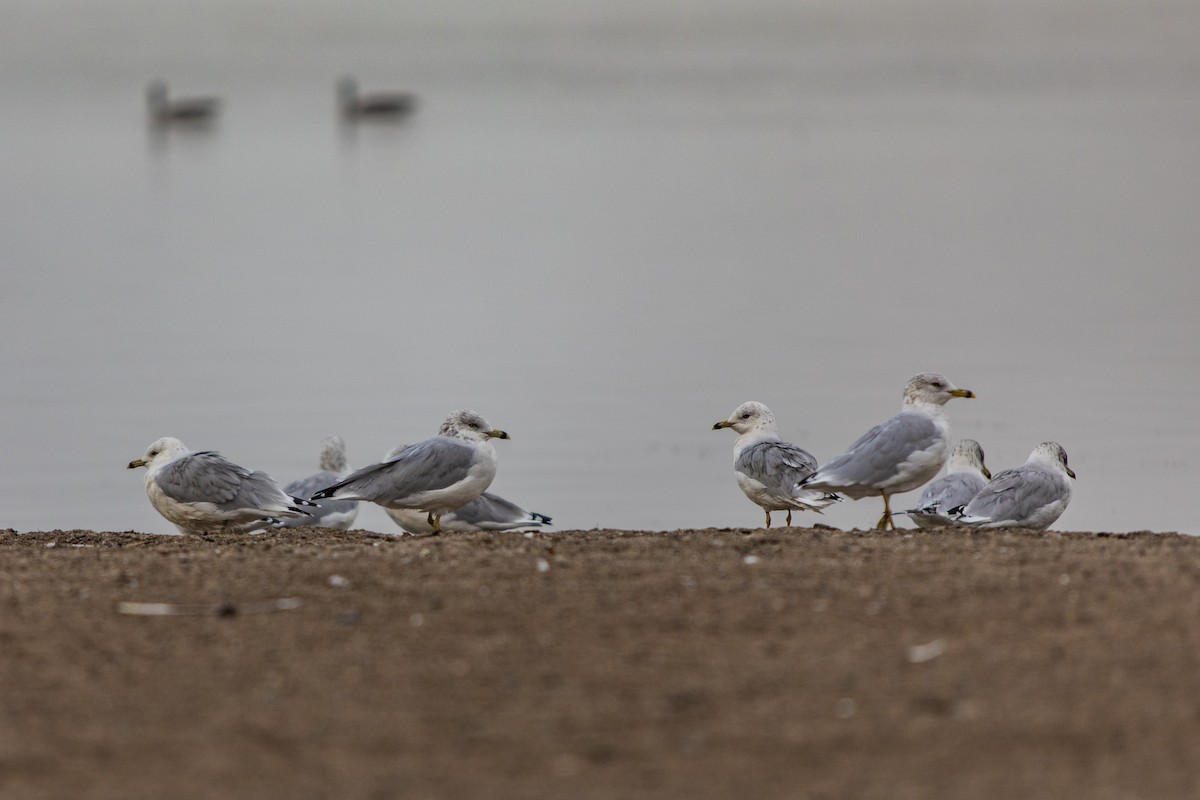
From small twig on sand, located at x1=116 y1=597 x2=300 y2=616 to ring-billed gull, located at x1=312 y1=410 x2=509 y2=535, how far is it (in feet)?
12.2

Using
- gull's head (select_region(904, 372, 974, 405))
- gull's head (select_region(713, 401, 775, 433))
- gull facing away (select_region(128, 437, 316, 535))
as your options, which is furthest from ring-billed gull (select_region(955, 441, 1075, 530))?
gull facing away (select_region(128, 437, 316, 535))

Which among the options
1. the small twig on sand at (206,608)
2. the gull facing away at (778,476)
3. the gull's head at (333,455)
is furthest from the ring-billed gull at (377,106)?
the small twig on sand at (206,608)

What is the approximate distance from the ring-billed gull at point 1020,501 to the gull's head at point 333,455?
5.04 metres

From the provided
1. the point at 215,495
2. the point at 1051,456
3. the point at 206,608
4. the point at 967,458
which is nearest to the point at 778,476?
the point at 967,458

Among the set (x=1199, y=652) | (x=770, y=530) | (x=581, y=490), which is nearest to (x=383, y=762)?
(x=1199, y=652)

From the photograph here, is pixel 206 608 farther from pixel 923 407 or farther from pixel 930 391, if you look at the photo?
pixel 930 391

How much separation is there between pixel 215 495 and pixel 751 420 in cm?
379

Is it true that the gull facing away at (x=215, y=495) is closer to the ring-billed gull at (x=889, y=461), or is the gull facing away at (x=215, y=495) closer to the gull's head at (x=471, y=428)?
the gull's head at (x=471, y=428)

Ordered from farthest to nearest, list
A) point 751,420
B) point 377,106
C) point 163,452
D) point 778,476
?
point 377,106
point 751,420
point 163,452
point 778,476

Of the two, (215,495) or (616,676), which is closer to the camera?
(616,676)

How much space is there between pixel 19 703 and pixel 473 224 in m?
32.2

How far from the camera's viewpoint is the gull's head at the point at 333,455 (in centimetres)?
1327

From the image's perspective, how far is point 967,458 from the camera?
39.3ft

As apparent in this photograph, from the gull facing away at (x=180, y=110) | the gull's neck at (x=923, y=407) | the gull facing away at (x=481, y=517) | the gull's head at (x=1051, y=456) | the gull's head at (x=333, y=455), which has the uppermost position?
the gull facing away at (x=180, y=110)
